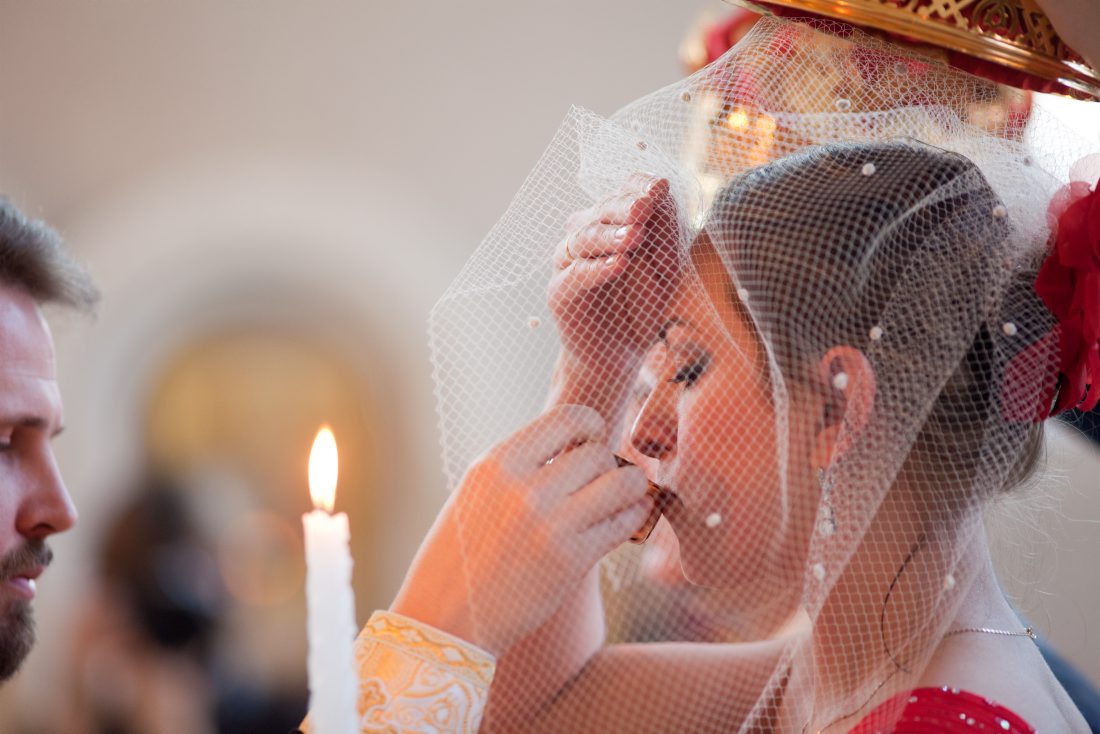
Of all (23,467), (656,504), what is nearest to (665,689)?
Result: (656,504)

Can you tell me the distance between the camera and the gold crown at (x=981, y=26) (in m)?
0.75

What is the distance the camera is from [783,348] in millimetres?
812

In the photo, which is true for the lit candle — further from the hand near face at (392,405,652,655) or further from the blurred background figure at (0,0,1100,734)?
the blurred background figure at (0,0,1100,734)

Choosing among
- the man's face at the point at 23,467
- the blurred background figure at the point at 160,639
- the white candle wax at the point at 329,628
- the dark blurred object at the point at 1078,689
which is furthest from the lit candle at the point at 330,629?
the blurred background figure at the point at 160,639

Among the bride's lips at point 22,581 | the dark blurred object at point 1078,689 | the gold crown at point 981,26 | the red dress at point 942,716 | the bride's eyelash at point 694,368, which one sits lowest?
the dark blurred object at point 1078,689

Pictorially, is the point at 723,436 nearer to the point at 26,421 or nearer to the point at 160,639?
the point at 26,421

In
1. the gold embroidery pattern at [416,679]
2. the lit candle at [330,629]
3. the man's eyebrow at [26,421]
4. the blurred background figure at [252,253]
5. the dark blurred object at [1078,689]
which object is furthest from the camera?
the blurred background figure at [252,253]

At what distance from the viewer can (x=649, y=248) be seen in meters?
0.82

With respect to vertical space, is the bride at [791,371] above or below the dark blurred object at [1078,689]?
above

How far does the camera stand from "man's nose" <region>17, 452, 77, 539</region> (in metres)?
1.18

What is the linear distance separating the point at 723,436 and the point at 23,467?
826 millimetres

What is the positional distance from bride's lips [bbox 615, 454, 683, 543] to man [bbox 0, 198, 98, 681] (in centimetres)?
73

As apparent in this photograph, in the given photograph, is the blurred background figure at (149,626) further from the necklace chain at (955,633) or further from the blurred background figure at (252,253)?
the necklace chain at (955,633)

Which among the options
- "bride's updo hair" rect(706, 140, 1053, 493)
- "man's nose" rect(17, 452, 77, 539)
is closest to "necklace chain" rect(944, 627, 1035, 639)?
"bride's updo hair" rect(706, 140, 1053, 493)
